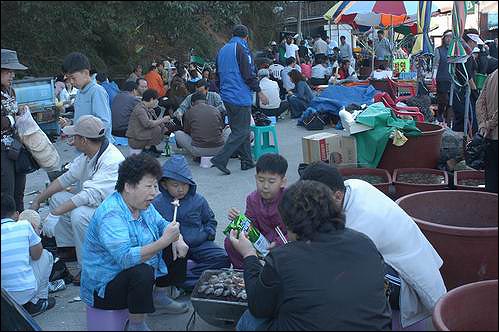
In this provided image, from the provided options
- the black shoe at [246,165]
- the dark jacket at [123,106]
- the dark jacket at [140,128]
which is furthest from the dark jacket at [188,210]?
the dark jacket at [123,106]

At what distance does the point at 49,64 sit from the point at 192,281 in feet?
10.3

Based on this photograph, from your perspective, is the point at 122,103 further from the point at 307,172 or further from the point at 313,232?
the point at 313,232

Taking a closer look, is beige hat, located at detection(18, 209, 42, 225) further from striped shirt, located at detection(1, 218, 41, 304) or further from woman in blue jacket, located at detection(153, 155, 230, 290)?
woman in blue jacket, located at detection(153, 155, 230, 290)

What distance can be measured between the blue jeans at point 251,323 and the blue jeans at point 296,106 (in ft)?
27.8

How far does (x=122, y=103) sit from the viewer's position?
7801mm

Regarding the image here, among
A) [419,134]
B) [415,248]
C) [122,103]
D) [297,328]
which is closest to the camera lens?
[297,328]

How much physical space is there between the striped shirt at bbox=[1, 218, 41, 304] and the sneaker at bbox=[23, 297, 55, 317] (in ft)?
0.97

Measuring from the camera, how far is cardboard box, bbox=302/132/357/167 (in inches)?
241

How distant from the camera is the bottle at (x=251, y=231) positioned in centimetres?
333

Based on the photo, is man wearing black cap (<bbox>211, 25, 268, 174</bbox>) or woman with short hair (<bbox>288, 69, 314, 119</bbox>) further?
woman with short hair (<bbox>288, 69, 314, 119</bbox>)

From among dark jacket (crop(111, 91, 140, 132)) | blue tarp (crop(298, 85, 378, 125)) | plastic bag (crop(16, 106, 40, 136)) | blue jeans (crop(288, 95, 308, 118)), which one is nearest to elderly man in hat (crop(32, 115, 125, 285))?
plastic bag (crop(16, 106, 40, 136))

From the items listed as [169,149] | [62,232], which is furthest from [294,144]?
[62,232]

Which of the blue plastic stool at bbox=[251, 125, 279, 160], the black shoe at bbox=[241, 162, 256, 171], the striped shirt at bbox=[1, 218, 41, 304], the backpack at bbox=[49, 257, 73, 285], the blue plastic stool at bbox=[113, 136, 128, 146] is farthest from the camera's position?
the blue plastic stool at bbox=[113, 136, 128, 146]

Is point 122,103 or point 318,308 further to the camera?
point 122,103
